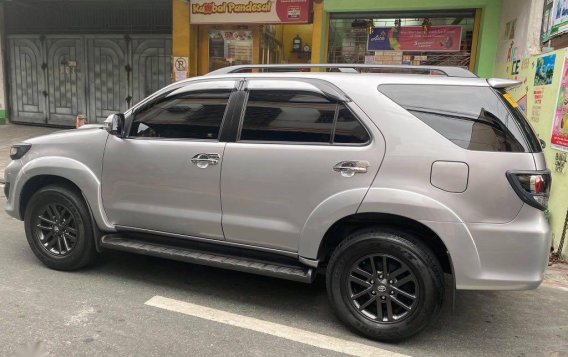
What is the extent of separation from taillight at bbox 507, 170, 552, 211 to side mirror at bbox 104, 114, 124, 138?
3.08 m

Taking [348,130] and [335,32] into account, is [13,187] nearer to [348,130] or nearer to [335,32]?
[348,130]

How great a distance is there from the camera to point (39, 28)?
13.2 m

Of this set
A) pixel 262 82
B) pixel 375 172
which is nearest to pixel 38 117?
pixel 262 82

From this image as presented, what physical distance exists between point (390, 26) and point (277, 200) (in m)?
6.93

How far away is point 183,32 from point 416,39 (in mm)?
4828

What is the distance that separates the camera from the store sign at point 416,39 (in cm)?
911

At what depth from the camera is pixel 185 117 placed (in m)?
4.05

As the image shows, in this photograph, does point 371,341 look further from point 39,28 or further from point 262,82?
point 39,28

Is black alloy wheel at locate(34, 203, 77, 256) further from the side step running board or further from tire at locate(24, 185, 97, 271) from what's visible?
the side step running board

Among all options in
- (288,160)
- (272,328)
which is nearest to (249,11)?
(288,160)

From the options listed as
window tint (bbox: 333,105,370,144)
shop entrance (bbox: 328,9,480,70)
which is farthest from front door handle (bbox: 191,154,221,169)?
shop entrance (bbox: 328,9,480,70)

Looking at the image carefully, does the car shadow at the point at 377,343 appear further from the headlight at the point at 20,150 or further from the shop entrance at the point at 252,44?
the shop entrance at the point at 252,44

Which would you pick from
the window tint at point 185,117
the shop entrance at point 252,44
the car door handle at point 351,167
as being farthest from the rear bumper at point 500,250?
the shop entrance at point 252,44

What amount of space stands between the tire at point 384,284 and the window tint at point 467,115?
30.2 inches
